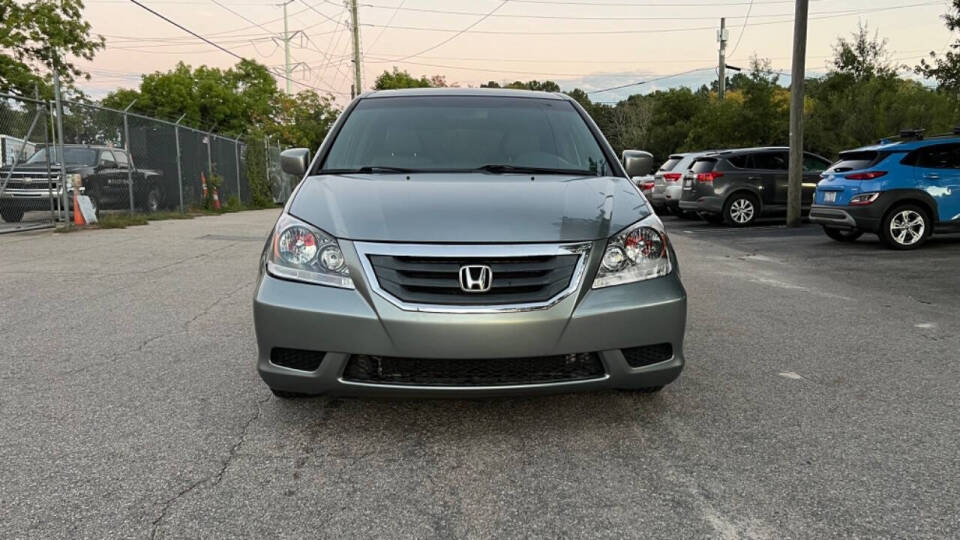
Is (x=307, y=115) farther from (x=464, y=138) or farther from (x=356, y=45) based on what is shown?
(x=464, y=138)

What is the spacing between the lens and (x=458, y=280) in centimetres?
300

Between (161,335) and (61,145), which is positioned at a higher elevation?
(61,145)

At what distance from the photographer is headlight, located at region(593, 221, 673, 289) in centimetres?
318

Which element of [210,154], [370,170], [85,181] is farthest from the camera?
[210,154]

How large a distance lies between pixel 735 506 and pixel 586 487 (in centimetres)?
53

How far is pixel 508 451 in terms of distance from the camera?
3158 millimetres

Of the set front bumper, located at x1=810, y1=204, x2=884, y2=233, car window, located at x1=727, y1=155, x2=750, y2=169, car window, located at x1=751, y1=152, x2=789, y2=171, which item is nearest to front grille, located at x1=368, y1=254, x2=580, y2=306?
front bumper, located at x1=810, y1=204, x2=884, y2=233

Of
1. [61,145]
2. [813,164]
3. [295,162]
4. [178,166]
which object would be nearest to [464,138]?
[295,162]

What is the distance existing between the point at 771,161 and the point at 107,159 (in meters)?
14.2

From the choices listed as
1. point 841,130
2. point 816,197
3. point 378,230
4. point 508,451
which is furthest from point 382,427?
point 841,130

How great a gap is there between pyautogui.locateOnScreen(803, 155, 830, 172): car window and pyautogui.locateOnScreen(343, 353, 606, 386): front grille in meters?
15.8

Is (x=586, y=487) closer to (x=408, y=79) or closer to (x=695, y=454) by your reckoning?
(x=695, y=454)

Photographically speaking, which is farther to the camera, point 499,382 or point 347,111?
point 347,111

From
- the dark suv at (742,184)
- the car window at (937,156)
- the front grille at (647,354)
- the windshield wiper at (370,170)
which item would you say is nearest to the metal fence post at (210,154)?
the dark suv at (742,184)
